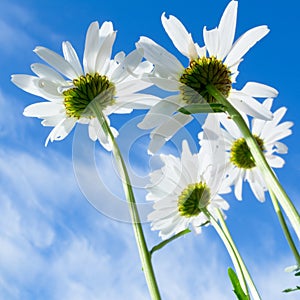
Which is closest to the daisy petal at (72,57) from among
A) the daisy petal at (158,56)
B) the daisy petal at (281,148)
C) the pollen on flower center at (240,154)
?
the daisy petal at (158,56)

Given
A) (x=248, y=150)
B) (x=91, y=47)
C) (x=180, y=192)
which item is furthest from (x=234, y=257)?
(x=248, y=150)

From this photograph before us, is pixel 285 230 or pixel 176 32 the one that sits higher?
pixel 176 32

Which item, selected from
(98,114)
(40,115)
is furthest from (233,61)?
(40,115)


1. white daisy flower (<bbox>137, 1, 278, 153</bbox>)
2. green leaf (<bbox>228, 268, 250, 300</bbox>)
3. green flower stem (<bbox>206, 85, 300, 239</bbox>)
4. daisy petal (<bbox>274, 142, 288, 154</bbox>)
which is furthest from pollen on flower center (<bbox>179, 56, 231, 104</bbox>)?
daisy petal (<bbox>274, 142, 288, 154</bbox>)

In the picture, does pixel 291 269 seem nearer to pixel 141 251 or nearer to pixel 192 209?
pixel 141 251

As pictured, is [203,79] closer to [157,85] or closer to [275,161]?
[157,85]
